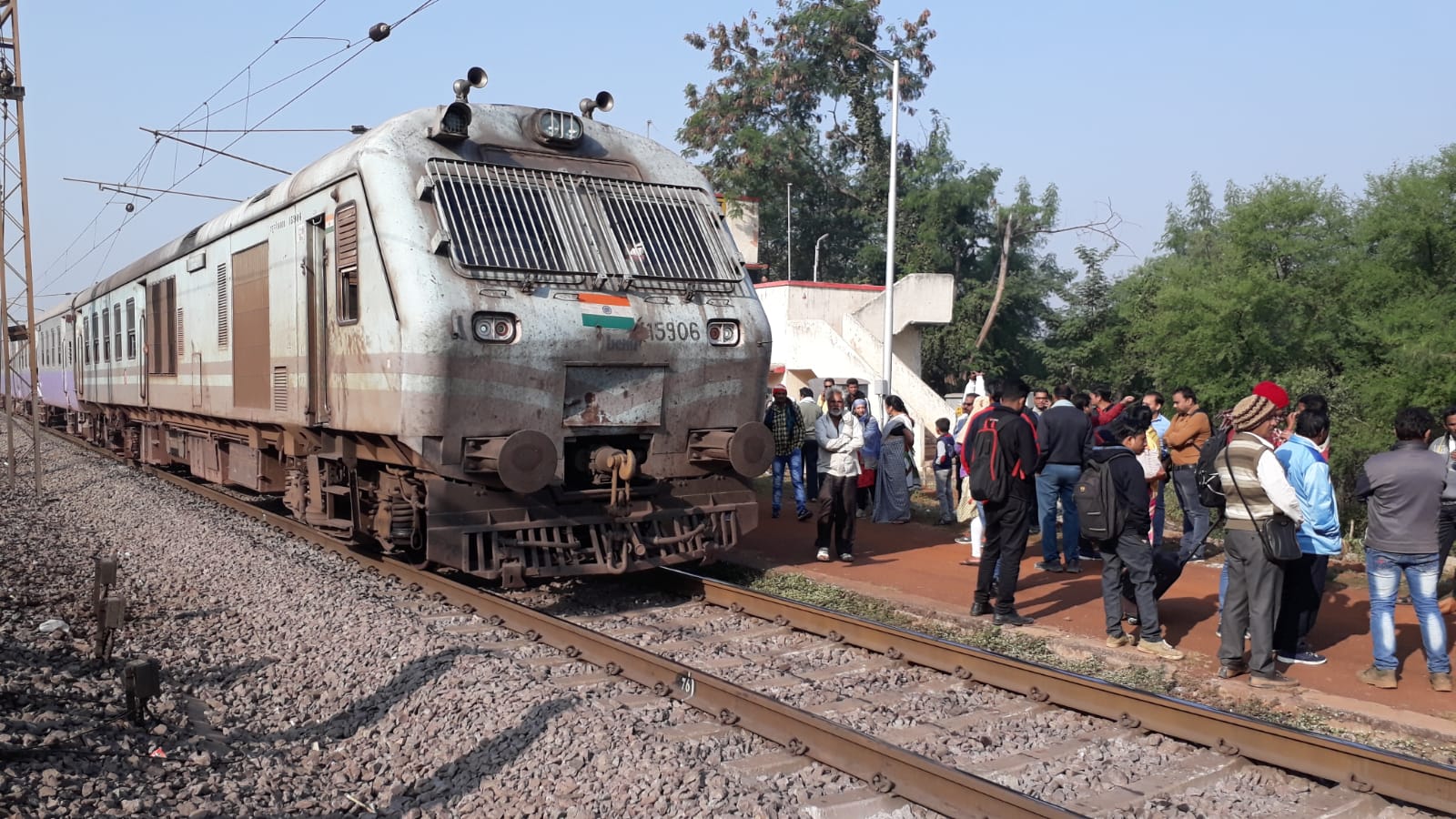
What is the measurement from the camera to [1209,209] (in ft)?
192

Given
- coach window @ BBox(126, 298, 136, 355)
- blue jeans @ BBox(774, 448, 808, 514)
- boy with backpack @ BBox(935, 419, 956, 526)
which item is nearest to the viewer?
boy with backpack @ BBox(935, 419, 956, 526)

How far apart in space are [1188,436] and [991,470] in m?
3.08

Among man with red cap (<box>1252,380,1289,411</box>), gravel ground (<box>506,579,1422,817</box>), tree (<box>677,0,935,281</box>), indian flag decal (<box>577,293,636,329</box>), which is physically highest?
tree (<box>677,0,935,281</box>)

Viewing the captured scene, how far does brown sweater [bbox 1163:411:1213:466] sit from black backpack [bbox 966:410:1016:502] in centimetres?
290

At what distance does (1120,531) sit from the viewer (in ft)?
24.0

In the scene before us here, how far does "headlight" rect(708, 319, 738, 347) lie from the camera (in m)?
8.64

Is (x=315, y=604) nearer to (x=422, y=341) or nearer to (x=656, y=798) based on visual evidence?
(x=422, y=341)

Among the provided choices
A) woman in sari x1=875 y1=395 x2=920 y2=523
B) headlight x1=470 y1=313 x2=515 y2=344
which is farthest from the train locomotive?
woman in sari x1=875 y1=395 x2=920 y2=523

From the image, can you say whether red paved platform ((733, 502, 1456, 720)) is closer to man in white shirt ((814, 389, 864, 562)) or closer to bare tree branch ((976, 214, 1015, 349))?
man in white shirt ((814, 389, 864, 562))

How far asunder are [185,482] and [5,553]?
18.2 feet

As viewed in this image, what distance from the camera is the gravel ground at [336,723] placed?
184 inches

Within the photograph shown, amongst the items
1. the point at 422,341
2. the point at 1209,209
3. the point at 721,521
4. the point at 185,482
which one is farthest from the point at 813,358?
the point at 1209,209

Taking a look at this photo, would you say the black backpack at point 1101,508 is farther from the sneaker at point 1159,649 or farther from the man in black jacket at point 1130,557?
the sneaker at point 1159,649

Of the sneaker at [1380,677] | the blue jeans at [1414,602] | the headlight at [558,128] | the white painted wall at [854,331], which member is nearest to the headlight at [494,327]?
the headlight at [558,128]
